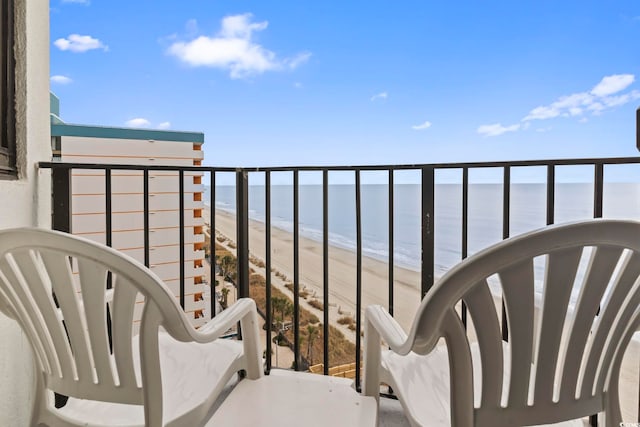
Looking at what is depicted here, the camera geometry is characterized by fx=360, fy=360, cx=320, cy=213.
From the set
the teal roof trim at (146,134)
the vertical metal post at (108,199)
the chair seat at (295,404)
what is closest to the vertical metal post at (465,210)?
the chair seat at (295,404)

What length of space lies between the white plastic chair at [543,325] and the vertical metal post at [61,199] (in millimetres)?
1482

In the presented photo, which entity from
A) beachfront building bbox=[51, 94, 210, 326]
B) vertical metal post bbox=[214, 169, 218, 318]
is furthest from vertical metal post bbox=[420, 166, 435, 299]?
beachfront building bbox=[51, 94, 210, 326]

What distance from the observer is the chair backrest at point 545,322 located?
653 millimetres

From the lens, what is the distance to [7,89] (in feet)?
4.19

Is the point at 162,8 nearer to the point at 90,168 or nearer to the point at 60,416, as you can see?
the point at 90,168

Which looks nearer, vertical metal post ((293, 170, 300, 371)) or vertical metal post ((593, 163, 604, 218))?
vertical metal post ((593, 163, 604, 218))

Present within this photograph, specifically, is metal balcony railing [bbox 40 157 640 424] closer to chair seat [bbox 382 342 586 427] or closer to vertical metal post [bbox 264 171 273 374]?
vertical metal post [bbox 264 171 273 374]

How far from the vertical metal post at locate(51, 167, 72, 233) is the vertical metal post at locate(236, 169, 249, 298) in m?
0.71

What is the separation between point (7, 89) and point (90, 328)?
1.01 m

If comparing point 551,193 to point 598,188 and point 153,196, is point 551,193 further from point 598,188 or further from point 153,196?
point 153,196

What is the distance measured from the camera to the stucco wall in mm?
1166

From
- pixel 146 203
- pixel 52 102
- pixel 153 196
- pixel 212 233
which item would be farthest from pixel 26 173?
pixel 153 196

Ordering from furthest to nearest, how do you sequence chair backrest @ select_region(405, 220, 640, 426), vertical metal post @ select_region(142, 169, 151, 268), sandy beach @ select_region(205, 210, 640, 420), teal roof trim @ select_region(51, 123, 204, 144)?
1. sandy beach @ select_region(205, 210, 640, 420)
2. teal roof trim @ select_region(51, 123, 204, 144)
3. vertical metal post @ select_region(142, 169, 151, 268)
4. chair backrest @ select_region(405, 220, 640, 426)

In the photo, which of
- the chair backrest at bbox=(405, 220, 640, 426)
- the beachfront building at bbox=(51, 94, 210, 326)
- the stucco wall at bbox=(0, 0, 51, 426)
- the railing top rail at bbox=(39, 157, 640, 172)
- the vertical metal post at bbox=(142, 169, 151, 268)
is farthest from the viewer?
the beachfront building at bbox=(51, 94, 210, 326)
